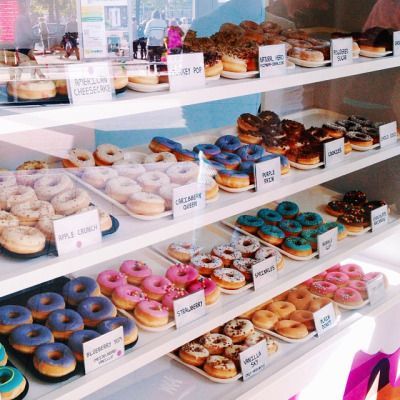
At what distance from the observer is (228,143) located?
2.38 meters

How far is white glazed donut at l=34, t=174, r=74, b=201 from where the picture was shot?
69.2 inches

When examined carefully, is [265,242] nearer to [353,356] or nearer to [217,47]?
[353,356]

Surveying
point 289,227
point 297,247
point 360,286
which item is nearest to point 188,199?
point 297,247

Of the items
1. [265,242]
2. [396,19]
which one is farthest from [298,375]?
[396,19]

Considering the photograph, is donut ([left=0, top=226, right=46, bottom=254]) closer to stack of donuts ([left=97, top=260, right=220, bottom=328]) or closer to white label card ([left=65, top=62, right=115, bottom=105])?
white label card ([left=65, top=62, right=115, bottom=105])

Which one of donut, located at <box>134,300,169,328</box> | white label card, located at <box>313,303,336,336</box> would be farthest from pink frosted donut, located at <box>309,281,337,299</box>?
donut, located at <box>134,300,169,328</box>

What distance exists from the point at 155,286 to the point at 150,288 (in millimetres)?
25

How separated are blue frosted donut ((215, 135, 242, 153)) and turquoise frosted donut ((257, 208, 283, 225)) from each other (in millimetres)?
397

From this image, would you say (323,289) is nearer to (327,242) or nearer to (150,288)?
(327,242)

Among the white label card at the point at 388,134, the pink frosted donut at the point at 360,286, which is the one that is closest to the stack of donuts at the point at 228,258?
the pink frosted donut at the point at 360,286

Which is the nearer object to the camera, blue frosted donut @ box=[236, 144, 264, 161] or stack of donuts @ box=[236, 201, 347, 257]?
blue frosted donut @ box=[236, 144, 264, 161]

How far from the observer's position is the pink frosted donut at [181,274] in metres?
2.11

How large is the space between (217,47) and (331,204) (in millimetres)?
1070

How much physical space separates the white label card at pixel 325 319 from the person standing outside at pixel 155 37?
A: 1.19 m
